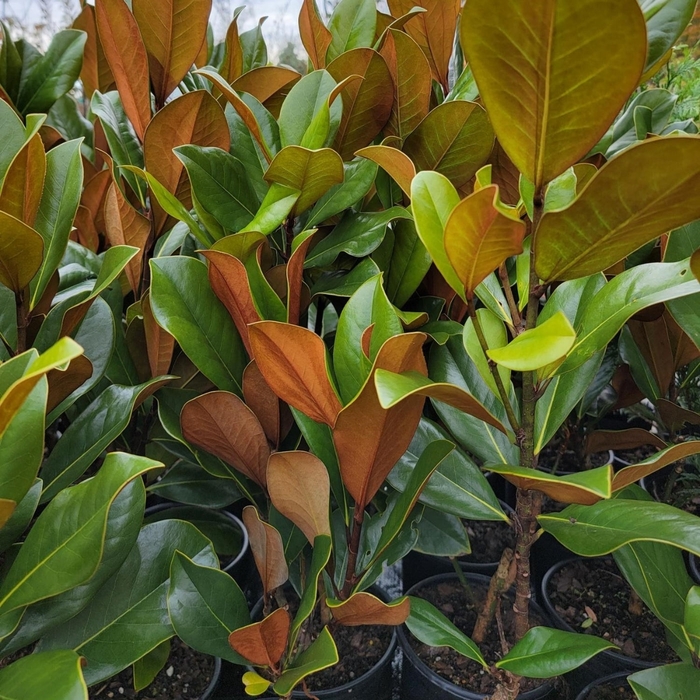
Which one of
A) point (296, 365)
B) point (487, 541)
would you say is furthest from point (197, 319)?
point (487, 541)

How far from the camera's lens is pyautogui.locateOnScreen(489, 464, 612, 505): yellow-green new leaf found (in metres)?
0.46

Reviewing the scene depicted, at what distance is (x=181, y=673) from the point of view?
2.93ft

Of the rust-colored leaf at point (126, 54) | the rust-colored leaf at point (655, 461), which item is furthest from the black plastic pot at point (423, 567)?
the rust-colored leaf at point (126, 54)

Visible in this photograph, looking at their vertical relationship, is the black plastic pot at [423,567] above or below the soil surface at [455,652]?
below

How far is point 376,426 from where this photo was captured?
558 mm

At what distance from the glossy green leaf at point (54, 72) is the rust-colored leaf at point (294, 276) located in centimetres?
71

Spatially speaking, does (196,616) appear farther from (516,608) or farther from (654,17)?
(654,17)

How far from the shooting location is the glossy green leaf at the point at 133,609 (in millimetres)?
643

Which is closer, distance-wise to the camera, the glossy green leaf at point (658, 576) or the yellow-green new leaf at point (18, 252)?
the yellow-green new leaf at point (18, 252)

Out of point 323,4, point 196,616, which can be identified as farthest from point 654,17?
point 323,4

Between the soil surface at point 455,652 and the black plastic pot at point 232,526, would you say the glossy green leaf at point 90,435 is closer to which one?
the black plastic pot at point 232,526

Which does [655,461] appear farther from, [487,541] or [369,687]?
[487,541]

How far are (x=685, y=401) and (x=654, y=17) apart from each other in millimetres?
711

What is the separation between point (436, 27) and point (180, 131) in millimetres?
453
